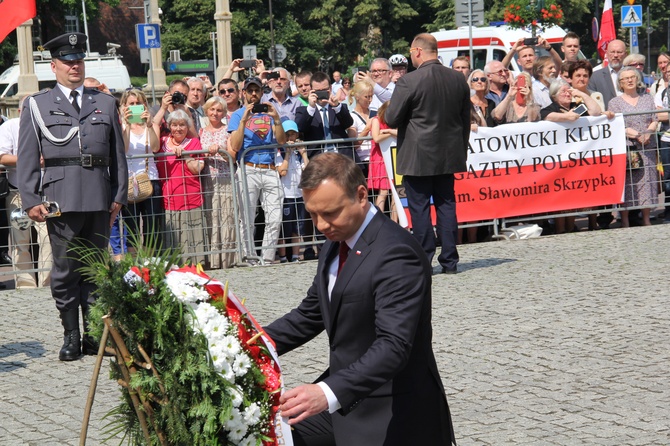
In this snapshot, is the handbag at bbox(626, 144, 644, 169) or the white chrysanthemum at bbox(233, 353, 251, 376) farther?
the handbag at bbox(626, 144, 644, 169)

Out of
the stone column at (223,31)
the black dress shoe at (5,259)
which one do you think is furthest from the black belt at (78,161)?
the stone column at (223,31)

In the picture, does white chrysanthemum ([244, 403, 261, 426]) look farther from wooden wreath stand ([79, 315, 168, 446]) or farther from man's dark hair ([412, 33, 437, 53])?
man's dark hair ([412, 33, 437, 53])

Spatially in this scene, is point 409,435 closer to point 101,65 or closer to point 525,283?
point 525,283

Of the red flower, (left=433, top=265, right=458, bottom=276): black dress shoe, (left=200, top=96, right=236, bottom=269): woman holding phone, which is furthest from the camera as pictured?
(left=200, top=96, right=236, bottom=269): woman holding phone

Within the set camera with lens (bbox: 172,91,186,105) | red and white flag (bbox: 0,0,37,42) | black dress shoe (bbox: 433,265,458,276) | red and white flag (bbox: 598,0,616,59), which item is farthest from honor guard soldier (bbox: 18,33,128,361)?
red and white flag (bbox: 598,0,616,59)

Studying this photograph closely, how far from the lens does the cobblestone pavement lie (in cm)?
620

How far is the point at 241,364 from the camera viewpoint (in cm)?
387

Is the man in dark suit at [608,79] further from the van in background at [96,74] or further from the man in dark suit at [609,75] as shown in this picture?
the van in background at [96,74]

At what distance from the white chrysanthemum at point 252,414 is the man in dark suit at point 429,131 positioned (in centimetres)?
631

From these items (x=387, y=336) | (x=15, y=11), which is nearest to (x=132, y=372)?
(x=387, y=336)

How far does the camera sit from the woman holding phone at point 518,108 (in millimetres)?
12828

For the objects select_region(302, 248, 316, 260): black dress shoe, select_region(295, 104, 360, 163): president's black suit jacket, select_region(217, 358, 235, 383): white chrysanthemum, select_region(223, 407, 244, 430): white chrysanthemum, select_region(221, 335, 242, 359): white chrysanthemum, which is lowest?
select_region(302, 248, 316, 260): black dress shoe

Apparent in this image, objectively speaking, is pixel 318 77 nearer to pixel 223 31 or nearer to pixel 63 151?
pixel 63 151

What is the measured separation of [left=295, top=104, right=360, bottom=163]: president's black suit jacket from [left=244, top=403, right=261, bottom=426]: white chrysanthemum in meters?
8.49
